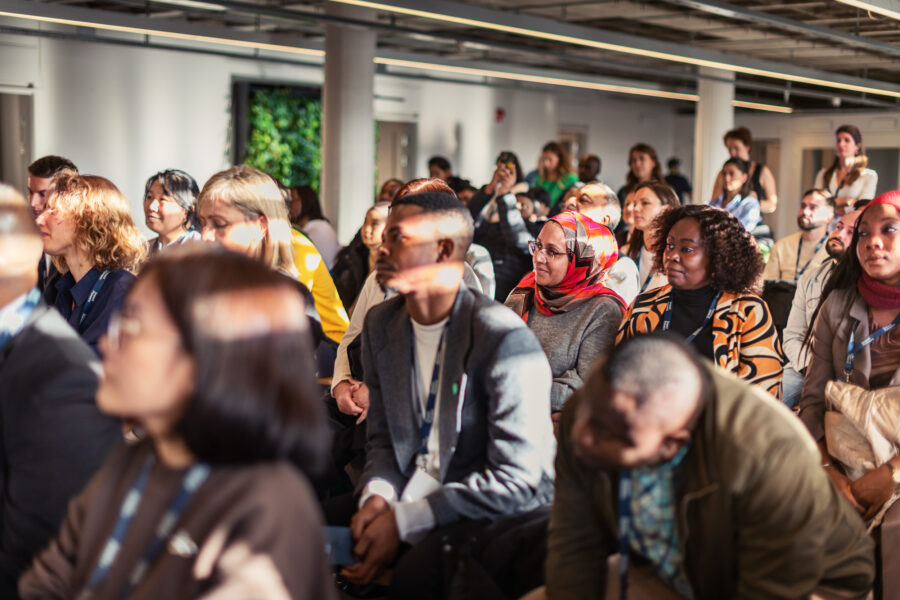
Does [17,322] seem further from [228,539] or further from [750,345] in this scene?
[750,345]

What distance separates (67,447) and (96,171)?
34.1 ft

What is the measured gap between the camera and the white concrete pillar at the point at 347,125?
10016 millimetres

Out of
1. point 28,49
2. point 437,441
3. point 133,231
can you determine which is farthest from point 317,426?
point 28,49

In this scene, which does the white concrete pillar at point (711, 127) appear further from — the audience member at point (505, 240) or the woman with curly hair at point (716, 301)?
the woman with curly hair at point (716, 301)

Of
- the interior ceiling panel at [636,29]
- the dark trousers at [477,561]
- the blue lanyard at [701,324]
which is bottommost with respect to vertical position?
the dark trousers at [477,561]

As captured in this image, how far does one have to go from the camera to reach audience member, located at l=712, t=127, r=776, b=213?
8328 mm

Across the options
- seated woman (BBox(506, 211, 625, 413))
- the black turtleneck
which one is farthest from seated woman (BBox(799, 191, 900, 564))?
seated woman (BBox(506, 211, 625, 413))

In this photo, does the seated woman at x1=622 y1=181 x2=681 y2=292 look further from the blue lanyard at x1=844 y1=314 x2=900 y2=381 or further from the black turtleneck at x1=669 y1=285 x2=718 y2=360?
the blue lanyard at x1=844 y1=314 x2=900 y2=381

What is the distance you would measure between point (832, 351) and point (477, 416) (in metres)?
1.30

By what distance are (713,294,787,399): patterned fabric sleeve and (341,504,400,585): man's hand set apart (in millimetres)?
1270

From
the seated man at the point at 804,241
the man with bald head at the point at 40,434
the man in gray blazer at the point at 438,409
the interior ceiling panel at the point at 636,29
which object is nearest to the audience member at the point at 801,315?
the seated man at the point at 804,241

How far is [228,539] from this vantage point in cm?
129

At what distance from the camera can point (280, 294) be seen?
1342mm

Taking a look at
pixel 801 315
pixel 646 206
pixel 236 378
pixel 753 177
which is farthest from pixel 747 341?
pixel 753 177
